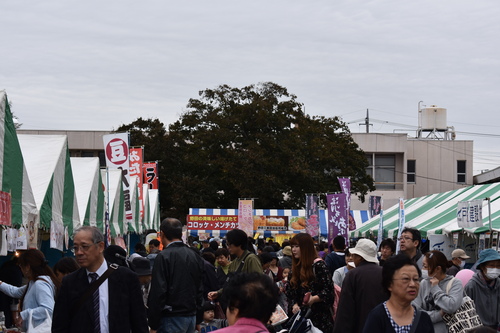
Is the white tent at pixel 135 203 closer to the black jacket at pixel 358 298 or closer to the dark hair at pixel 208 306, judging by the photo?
the dark hair at pixel 208 306

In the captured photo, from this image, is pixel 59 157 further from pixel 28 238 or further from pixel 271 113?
pixel 271 113

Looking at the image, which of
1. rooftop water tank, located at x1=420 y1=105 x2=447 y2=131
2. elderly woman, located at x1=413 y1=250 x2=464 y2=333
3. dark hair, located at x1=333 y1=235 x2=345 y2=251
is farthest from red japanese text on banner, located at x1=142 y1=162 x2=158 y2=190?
elderly woman, located at x1=413 y1=250 x2=464 y2=333

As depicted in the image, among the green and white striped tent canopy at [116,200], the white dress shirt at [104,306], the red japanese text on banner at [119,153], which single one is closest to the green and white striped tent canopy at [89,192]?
the green and white striped tent canopy at [116,200]

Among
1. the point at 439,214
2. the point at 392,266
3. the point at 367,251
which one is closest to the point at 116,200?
the point at 439,214

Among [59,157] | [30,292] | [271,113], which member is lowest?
[30,292]

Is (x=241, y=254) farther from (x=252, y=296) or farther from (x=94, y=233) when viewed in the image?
(x=252, y=296)

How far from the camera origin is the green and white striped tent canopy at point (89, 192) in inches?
659

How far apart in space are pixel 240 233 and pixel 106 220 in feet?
33.0

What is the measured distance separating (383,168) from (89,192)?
4797 cm

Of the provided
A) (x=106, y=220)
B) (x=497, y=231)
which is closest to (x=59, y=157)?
(x=106, y=220)

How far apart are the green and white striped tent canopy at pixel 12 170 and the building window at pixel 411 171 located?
5435cm

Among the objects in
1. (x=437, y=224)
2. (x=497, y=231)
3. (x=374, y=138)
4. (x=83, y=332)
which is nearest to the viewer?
(x=83, y=332)

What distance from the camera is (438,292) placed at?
23.4 ft

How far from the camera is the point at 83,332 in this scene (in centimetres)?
515
